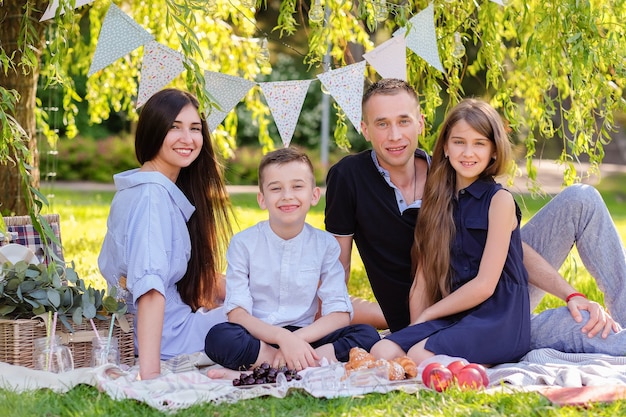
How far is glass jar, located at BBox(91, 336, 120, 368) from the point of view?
3055 mm

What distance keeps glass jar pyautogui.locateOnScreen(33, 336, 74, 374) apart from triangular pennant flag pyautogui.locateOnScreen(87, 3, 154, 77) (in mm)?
1122

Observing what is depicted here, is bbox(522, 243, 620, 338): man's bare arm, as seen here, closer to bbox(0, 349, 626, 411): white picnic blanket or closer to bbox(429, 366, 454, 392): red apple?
bbox(0, 349, 626, 411): white picnic blanket

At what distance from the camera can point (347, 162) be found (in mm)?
3566

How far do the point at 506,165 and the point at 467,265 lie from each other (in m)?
0.41

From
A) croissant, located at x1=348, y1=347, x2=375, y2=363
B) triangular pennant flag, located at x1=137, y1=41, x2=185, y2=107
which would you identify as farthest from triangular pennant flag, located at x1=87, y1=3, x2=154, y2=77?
croissant, located at x1=348, y1=347, x2=375, y2=363

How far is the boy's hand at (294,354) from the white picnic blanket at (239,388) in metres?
0.08

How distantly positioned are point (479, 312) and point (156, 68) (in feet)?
5.50

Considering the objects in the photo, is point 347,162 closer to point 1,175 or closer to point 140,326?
point 140,326

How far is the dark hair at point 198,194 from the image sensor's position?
11.1 ft

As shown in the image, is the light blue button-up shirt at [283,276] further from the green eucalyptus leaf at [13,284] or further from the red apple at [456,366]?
the green eucalyptus leaf at [13,284]

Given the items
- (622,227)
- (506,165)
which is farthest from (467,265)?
(622,227)

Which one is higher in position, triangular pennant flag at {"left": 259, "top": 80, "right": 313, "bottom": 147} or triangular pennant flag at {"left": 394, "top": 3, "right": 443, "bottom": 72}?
triangular pennant flag at {"left": 394, "top": 3, "right": 443, "bottom": 72}

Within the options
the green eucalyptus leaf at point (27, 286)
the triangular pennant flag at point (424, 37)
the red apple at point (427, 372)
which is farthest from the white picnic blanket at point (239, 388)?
the triangular pennant flag at point (424, 37)

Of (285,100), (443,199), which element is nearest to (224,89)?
(285,100)
